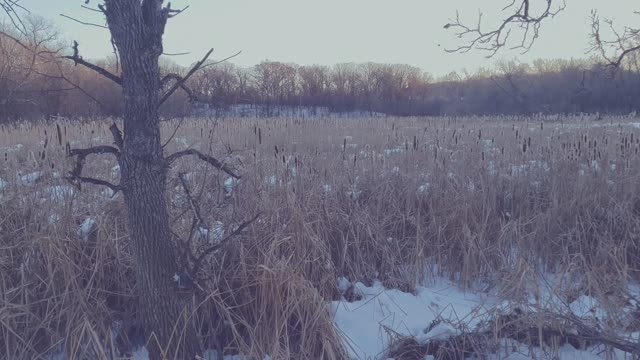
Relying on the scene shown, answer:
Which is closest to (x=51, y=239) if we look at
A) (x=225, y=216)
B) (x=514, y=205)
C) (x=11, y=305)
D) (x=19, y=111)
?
(x=11, y=305)

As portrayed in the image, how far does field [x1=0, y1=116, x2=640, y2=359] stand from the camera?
100 inches

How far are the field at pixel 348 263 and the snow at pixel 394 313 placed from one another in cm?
1

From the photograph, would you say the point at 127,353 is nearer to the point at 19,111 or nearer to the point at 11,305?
the point at 11,305

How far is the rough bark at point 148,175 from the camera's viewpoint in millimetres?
2055

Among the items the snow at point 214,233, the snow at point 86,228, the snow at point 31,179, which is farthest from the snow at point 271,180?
the snow at point 31,179

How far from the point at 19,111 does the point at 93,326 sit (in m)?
18.5

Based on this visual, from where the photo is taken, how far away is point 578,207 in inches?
161

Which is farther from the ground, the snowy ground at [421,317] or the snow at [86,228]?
the snow at [86,228]

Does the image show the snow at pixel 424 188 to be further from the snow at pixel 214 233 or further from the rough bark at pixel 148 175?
the rough bark at pixel 148 175

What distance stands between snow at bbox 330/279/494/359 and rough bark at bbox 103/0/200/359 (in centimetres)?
91

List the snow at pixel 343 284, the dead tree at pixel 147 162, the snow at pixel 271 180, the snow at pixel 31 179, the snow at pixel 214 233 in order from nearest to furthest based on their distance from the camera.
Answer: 1. the dead tree at pixel 147 162
2. the snow at pixel 214 233
3. the snow at pixel 343 284
4. the snow at pixel 31 179
5. the snow at pixel 271 180

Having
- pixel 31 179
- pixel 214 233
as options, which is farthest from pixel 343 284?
pixel 31 179

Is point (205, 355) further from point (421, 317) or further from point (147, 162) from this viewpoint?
point (421, 317)

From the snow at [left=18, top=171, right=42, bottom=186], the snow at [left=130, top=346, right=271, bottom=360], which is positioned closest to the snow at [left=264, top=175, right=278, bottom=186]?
the snow at [left=130, top=346, right=271, bottom=360]
